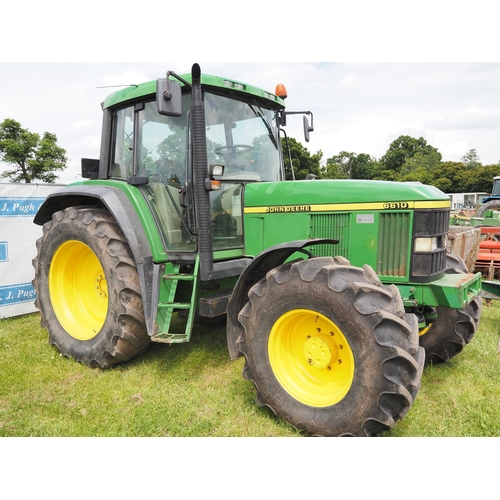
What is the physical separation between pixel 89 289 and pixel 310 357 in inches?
111

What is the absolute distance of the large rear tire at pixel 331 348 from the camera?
256 cm

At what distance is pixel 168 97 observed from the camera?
3.10 metres

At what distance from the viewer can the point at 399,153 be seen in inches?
2422

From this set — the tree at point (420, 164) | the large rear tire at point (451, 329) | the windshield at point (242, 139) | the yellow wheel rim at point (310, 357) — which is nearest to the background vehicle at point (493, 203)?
the large rear tire at point (451, 329)

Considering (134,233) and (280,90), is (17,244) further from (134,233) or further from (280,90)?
(280,90)

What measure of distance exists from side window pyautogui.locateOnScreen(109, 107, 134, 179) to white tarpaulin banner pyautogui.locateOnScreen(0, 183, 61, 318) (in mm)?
2696

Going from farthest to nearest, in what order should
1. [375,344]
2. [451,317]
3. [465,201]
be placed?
[465,201] < [451,317] < [375,344]

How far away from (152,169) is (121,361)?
75.3 inches

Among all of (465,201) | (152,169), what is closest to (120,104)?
(152,169)

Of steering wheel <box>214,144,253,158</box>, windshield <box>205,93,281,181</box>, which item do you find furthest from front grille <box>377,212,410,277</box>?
steering wheel <box>214,144,253,158</box>

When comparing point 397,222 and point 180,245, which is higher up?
point 397,222

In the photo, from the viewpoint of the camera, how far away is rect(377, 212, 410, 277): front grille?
3.20 metres

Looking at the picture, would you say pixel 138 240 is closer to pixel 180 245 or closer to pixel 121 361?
pixel 180 245

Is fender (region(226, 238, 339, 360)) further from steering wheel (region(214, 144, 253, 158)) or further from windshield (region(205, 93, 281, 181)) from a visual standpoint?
steering wheel (region(214, 144, 253, 158))
